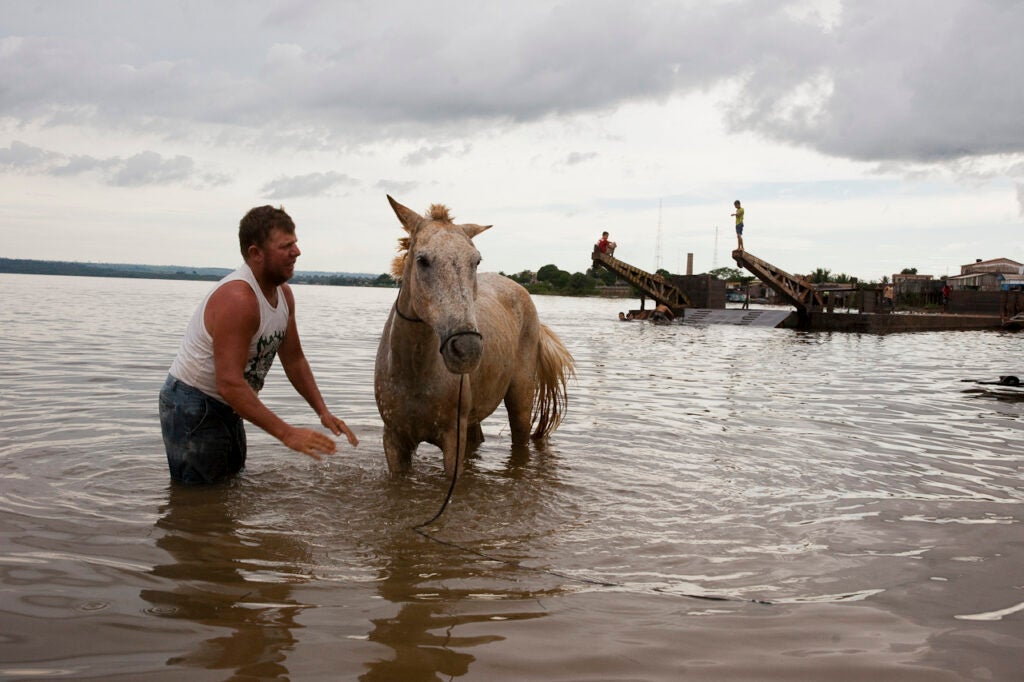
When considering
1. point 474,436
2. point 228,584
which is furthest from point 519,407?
point 228,584

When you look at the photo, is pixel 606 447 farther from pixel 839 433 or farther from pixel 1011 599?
pixel 1011 599

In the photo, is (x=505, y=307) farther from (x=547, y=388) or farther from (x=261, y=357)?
(x=261, y=357)

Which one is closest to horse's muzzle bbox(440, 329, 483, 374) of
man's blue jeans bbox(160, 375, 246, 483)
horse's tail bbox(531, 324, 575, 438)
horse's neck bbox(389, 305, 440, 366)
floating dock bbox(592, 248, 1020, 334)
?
horse's neck bbox(389, 305, 440, 366)

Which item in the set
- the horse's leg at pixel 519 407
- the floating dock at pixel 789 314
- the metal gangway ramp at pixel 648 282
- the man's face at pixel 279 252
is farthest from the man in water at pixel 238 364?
the metal gangway ramp at pixel 648 282

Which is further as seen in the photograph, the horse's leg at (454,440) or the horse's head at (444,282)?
the horse's leg at (454,440)

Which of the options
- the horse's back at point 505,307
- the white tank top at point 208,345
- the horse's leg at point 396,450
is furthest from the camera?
the horse's back at point 505,307

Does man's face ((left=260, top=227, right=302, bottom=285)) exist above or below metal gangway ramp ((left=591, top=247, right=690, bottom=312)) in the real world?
below

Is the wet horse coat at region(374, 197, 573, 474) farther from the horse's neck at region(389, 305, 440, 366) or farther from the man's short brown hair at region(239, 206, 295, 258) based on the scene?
the man's short brown hair at region(239, 206, 295, 258)

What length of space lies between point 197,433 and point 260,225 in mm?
1497

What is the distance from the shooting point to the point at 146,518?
15.1ft

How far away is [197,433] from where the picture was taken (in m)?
5.08

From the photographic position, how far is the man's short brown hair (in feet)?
15.5

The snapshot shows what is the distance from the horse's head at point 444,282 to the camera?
3963mm

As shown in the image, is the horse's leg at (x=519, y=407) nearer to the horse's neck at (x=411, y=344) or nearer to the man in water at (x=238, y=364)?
the horse's neck at (x=411, y=344)
